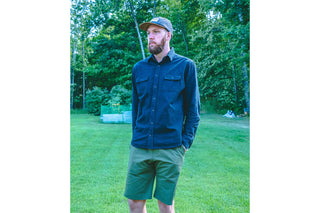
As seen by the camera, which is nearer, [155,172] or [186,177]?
[155,172]

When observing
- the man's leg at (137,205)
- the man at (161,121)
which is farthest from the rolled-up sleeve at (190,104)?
the man's leg at (137,205)

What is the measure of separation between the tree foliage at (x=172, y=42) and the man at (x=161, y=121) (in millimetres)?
4075

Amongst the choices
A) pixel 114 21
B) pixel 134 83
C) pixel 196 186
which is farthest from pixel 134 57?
pixel 134 83

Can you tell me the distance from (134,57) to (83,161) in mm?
5808

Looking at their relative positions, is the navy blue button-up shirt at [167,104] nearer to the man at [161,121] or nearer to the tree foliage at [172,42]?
the man at [161,121]

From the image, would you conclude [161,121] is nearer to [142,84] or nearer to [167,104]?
[167,104]

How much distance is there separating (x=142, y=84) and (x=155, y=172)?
527 mm

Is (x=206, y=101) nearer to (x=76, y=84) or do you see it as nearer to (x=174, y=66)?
(x=76, y=84)

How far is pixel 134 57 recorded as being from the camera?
8.89m

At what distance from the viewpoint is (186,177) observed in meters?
2.92

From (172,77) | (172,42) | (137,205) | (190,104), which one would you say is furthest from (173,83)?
A: (172,42)

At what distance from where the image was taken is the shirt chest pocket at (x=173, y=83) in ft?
4.63
